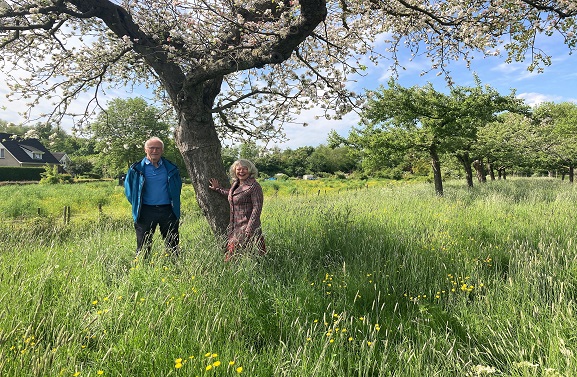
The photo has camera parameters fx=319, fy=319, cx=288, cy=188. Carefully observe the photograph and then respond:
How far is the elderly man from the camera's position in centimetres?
443

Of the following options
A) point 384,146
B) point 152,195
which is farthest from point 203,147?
point 384,146

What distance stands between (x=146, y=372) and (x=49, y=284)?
6.28 feet

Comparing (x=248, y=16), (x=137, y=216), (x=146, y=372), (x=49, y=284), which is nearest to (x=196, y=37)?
(x=248, y=16)

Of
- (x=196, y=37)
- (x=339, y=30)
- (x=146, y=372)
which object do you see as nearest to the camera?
(x=146, y=372)

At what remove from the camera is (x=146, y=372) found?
190cm

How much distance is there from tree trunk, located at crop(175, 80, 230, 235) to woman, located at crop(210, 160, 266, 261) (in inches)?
6.7

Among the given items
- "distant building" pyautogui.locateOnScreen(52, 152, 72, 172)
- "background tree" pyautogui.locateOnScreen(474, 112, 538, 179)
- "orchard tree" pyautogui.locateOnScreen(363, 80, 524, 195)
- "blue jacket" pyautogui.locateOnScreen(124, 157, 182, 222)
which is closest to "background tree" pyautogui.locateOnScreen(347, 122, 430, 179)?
"orchard tree" pyautogui.locateOnScreen(363, 80, 524, 195)

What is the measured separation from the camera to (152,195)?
451cm

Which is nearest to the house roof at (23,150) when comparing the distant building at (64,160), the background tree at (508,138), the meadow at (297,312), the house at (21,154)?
the house at (21,154)

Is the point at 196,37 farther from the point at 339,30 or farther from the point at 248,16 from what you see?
the point at 339,30

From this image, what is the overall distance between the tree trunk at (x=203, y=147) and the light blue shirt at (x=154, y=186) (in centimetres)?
39

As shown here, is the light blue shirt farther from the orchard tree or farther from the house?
the house

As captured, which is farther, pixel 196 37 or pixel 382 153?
pixel 382 153

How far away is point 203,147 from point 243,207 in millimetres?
1063
